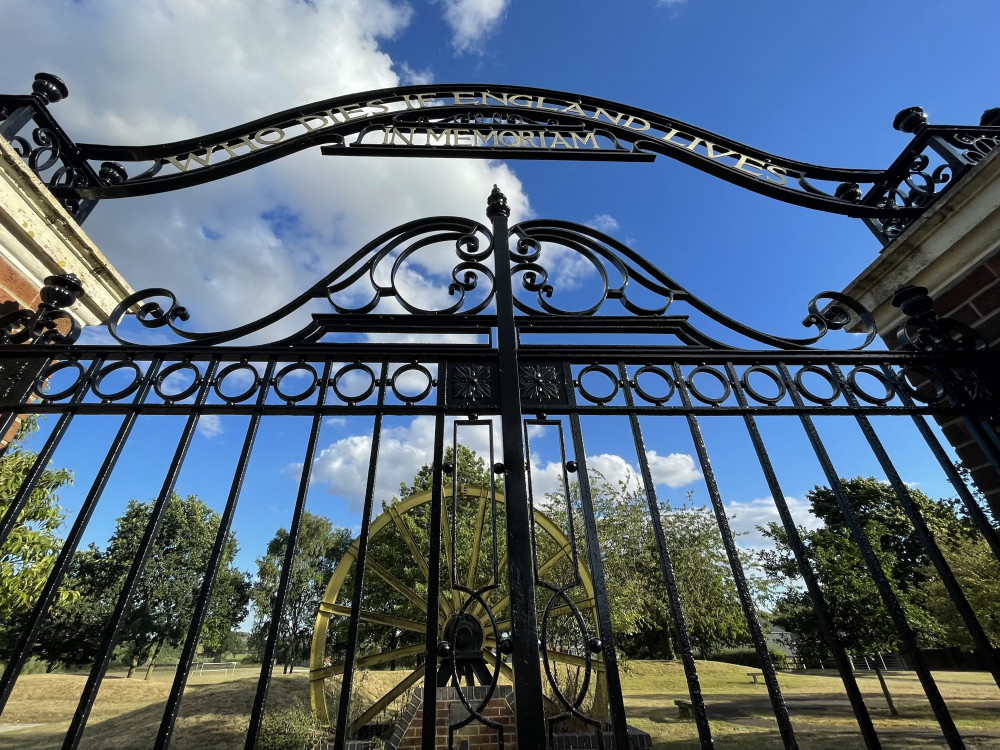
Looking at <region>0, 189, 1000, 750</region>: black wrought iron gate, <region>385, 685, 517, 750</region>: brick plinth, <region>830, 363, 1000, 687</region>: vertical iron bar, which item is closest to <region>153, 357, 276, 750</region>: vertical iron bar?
<region>0, 189, 1000, 750</region>: black wrought iron gate

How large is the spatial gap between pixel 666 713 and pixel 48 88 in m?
13.8

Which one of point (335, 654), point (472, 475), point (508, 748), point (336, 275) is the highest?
point (472, 475)

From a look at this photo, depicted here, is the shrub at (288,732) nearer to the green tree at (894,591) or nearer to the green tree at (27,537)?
the green tree at (27,537)

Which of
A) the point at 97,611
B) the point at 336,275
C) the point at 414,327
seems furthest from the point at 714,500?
the point at 97,611

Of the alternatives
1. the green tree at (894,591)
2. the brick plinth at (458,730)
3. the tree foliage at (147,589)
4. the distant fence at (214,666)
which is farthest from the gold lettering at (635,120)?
the distant fence at (214,666)

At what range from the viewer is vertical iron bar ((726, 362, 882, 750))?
1392 mm

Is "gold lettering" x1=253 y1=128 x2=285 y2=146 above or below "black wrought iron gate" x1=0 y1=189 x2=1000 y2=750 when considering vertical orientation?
above

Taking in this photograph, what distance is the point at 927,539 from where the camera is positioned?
1.72 meters

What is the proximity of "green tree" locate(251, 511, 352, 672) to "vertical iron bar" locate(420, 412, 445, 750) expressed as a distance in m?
21.6

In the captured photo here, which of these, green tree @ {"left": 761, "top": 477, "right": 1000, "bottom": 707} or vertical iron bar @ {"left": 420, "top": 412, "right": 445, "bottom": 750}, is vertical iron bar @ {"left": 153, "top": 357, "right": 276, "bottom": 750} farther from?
green tree @ {"left": 761, "top": 477, "right": 1000, "bottom": 707}

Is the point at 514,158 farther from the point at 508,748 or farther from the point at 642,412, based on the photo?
the point at 508,748

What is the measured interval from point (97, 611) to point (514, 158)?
83.8ft

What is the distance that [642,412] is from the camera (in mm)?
1935

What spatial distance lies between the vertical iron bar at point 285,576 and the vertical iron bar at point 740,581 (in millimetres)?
1449
